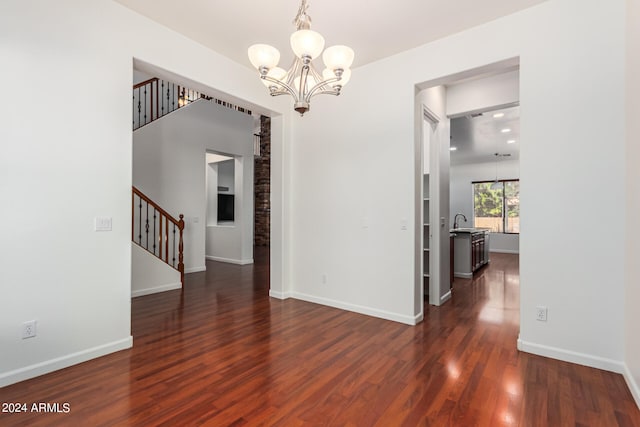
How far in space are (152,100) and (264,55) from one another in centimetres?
594

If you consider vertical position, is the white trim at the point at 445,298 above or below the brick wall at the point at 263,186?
below

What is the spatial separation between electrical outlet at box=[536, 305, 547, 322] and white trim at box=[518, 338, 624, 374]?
0.23 metres

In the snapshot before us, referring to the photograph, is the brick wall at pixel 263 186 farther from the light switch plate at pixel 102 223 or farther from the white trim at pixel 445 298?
the light switch plate at pixel 102 223

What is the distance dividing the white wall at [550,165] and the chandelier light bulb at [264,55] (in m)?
1.90

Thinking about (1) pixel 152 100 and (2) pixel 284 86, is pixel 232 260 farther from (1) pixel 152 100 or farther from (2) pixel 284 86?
(2) pixel 284 86

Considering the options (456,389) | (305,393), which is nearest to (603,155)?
(456,389)

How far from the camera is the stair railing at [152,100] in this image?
686 centimetres

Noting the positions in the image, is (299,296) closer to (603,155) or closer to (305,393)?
(305,393)

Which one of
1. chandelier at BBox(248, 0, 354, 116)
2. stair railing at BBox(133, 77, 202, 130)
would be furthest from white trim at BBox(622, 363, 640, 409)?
stair railing at BBox(133, 77, 202, 130)

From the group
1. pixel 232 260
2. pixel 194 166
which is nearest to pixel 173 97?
pixel 194 166

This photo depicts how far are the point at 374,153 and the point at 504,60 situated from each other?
5.05 ft

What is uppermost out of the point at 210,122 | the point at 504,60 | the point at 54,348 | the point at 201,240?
the point at 210,122

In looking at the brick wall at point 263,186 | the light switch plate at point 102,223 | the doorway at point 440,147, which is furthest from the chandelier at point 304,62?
the brick wall at point 263,186

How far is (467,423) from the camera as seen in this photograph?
1886 mm
